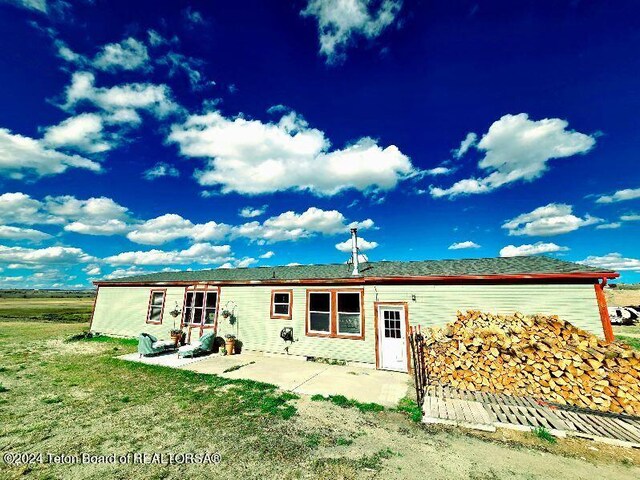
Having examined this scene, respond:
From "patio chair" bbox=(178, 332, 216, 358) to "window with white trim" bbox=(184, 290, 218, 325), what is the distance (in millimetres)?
1755

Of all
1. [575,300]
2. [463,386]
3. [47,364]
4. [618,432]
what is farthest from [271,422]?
[47,364]

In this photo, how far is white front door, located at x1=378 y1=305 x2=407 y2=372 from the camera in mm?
11016

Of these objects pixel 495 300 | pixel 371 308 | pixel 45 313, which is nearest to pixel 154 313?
pixel 371 308

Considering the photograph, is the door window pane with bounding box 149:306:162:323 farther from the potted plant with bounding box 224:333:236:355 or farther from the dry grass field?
the dry grass field

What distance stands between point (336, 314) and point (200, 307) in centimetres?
838

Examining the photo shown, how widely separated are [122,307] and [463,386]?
804 inches

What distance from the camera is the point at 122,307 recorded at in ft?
63.0

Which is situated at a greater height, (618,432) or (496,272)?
(496,272)

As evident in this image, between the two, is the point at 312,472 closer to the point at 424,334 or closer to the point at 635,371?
the point at 424,334

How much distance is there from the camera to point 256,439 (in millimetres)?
5766

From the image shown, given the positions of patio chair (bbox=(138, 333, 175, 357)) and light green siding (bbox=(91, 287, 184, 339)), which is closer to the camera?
patio chair (bbox=(138, 333, 175, 357))

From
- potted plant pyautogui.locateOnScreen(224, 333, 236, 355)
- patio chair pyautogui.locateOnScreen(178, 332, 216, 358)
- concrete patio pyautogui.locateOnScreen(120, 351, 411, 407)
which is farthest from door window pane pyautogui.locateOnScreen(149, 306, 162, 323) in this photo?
potted plant pyautogui.locateOnScreen(224, 333, 236, 355)

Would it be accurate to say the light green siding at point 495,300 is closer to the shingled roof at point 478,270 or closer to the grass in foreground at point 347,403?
the shingled roof at point 478,270

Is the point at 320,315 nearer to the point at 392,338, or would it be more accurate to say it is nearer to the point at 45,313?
the point at 392,338
